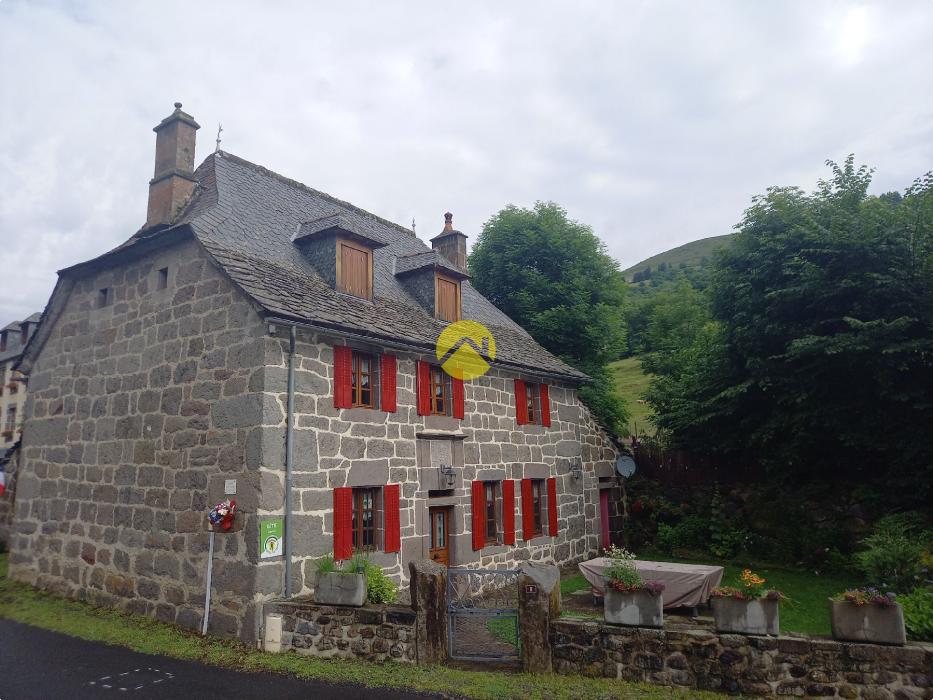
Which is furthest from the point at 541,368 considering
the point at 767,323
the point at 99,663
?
the point at 99,663

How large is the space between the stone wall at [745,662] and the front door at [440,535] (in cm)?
495

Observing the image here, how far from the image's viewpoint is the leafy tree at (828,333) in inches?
496

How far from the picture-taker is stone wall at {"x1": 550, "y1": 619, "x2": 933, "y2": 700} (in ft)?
20.4

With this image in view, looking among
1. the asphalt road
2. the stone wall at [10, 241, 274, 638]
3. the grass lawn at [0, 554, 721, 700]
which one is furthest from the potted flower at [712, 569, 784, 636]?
the stone wall at [10, 241, 274, 638]

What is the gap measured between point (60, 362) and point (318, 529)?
7.45 metres

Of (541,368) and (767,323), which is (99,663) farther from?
(767,323)

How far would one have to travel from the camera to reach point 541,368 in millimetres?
15500

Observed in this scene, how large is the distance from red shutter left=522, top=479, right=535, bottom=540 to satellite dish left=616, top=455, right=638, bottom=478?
4295 millimetres

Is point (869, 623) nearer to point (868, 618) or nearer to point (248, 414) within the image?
point (868, 618)

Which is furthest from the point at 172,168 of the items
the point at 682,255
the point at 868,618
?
the point at 682,255

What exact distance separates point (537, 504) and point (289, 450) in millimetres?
8026

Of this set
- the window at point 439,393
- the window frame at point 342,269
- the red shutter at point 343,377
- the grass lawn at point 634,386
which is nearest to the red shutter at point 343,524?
the red shutter at point 343,377

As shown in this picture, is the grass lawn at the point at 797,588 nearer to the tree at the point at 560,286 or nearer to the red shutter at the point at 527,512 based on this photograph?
the red shutter at the point at 527,512

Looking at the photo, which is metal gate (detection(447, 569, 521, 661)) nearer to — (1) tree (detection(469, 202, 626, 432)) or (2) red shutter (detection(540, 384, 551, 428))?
(2) red shutter (detection(540, 384, 551, 428))
